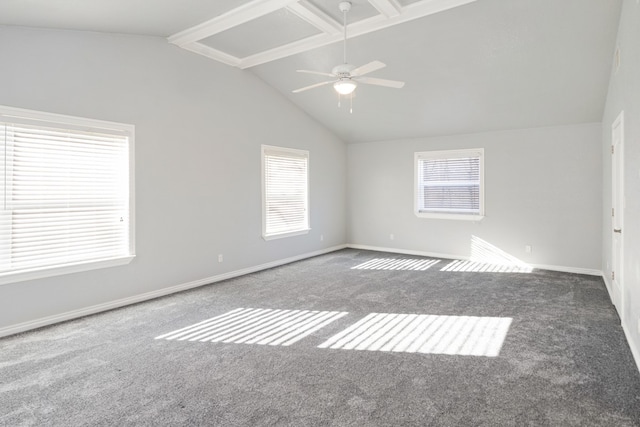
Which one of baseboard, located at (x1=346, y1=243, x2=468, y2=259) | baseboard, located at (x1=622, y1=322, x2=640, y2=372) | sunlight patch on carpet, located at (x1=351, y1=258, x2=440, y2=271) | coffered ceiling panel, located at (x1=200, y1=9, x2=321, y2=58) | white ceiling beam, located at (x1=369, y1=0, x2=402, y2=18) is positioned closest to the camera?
baseboard, located at (x1=622, y1=322, x2=640, y2=372)

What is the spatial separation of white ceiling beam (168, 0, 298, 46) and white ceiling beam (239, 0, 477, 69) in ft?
2.92

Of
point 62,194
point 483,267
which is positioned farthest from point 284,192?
point 483,267

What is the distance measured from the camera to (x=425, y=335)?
3271mm

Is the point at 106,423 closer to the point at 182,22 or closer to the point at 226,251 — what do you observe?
the point at 226,251

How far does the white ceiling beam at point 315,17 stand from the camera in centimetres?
381

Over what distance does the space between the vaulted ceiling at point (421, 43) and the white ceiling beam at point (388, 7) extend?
0.03 ft

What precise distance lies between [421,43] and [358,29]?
2.54 feet

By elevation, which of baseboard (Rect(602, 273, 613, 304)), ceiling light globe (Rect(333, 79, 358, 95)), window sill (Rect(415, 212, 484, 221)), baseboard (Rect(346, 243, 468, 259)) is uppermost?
ceiling light globe (Rect(333, 79, 358, 95))

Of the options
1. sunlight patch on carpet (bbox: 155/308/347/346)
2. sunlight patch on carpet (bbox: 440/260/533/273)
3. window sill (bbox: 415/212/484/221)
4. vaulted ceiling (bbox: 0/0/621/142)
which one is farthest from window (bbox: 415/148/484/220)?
sunlight patch on carpet (bbox: 155/308/347/346)

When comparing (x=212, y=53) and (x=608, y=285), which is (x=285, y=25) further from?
(x=608, y=285)

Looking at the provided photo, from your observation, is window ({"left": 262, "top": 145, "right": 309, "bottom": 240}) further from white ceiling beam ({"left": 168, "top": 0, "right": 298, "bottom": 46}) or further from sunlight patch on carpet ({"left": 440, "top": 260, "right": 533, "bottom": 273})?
sunlight patch on carpet ({"left": 440, "top": 260, "right": 533, "bottom": 273})

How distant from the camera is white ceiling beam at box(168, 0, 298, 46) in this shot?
12.1ft

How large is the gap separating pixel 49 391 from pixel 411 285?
3.91m

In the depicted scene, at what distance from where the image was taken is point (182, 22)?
400 cm
